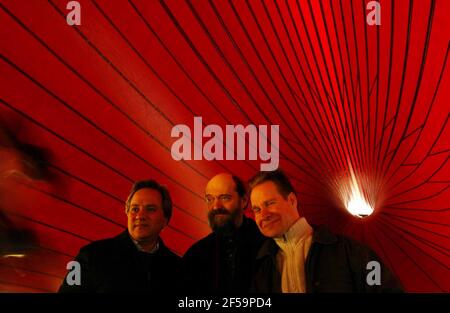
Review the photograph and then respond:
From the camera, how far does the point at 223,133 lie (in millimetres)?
1941

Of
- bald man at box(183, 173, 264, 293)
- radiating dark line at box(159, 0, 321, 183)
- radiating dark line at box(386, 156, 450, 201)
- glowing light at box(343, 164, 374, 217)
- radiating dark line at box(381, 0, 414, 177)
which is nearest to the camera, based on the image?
bald man at box(183, 173, 264, 293)

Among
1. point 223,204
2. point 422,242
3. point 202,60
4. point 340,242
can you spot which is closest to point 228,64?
point 202,60

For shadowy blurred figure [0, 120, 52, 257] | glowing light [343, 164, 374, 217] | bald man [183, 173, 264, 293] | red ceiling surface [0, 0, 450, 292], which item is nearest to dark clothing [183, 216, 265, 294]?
bald man [183, 173, 264, 293]

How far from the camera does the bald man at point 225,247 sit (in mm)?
1503

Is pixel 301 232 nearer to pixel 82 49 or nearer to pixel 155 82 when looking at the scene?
pixel 155 82

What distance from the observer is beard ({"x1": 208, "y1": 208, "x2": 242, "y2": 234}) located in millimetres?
1551

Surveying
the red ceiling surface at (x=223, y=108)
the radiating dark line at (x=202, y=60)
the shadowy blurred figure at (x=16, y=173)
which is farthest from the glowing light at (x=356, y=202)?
the shadowy blurred figure at (x=16, y=173)

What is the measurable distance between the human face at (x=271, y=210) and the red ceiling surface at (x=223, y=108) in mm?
396

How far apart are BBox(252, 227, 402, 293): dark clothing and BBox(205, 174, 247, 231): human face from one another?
→ 0.14 meters

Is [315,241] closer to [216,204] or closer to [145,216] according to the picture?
[216,204]

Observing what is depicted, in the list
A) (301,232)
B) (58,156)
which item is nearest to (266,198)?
(301,232)

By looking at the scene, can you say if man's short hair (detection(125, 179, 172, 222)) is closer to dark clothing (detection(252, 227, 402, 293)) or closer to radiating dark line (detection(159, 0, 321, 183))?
dark clothing (detection(252, 227, 402, 293))
